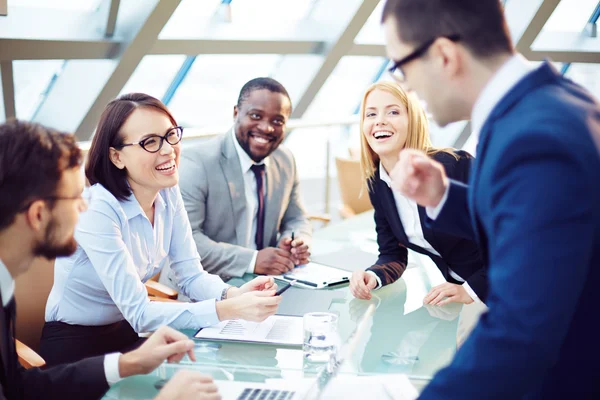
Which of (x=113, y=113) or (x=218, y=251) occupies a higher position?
(x=113, y=113)

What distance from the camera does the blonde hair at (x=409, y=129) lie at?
98.3 inches

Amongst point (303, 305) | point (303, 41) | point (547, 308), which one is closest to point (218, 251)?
point (303, 305)

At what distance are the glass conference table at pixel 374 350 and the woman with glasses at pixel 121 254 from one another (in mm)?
204

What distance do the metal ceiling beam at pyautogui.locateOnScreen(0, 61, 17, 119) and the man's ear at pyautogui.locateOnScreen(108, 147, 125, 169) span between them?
3.48 metres

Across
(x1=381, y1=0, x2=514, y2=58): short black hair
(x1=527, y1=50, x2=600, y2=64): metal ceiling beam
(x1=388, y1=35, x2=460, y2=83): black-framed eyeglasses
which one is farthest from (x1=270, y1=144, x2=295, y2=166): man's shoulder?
(x1=527, y1=50, x2=600, y2=64): metal ceiling beam

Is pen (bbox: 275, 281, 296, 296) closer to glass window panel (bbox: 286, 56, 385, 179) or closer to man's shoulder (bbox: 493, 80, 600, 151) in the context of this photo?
man's shoulder (bbox: 493, 80, 600, 151)

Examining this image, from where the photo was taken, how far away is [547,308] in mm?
870

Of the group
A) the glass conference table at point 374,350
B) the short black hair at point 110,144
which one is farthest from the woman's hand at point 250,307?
the short black hair at point 110,144

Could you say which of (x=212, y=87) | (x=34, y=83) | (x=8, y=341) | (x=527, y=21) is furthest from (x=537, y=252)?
(x=527, y=21)

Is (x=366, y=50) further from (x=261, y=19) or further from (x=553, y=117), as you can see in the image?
(x=553, y=117)

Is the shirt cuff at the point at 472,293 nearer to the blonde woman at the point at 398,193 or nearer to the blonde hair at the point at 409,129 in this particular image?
the blonde woman at the point at 398,193

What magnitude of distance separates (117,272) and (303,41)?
18.1 ft

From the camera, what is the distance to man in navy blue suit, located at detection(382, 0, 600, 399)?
86 cm

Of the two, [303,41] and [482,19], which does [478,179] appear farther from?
[303,41]
